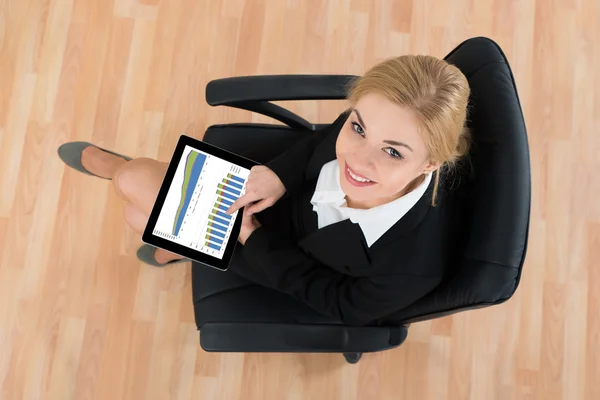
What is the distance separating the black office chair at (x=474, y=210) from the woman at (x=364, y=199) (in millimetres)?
50

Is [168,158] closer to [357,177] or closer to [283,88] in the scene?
[283,88]

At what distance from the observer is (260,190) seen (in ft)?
4.44

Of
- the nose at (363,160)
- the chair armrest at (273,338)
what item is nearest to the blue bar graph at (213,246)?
the chair armrest at (273,338)

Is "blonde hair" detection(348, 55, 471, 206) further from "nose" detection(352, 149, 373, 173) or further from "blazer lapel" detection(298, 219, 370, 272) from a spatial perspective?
"blazer lapel" detection(298, 219, 370, 272)

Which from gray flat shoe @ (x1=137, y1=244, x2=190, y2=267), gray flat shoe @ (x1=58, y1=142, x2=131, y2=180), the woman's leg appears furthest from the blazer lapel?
gray flat shoe @ (x1=58, y1=142, x2=131, y2=180)

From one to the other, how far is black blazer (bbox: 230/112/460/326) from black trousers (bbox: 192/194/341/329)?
1.6 inches

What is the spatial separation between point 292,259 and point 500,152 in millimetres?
548

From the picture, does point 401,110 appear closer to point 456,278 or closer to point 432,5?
point 456,278

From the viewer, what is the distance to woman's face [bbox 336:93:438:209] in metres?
0.97

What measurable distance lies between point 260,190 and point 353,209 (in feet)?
0.89

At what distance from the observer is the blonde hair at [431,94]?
95 cm

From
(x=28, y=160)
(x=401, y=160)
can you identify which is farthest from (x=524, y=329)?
(x=28, y=160)

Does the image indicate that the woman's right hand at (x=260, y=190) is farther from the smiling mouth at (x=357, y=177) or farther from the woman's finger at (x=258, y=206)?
the smiling mouth at (x=357, y=177)

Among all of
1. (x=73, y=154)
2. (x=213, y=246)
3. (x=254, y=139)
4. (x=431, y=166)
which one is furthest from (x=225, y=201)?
(x=73, y=154)
